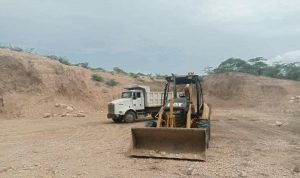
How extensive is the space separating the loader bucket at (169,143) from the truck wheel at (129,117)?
1293 cm

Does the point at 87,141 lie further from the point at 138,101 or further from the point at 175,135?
the point at 138,101

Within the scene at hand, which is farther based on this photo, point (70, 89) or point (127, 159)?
point (70, 89)

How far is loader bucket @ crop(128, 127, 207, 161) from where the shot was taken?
38.3 ft

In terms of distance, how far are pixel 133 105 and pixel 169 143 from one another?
1398cm

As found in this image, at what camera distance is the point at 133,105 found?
25.9 meters

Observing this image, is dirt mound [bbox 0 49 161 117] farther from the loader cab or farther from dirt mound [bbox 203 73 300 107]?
the loader cab

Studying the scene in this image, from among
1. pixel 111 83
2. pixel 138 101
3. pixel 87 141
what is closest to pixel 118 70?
pixel 111 83

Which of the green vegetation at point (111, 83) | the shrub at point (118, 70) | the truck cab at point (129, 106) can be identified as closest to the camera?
the truck cab at point (129, 106)

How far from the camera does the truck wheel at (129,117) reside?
25328 millimetres

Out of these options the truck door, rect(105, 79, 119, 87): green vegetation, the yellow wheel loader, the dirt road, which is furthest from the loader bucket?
rect(105, 79, 119, 87): green vegetation

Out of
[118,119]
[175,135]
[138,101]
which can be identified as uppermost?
[138,101]

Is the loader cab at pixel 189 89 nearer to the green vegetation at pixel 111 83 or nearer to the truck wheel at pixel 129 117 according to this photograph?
the truck wheel at pixel 129 117

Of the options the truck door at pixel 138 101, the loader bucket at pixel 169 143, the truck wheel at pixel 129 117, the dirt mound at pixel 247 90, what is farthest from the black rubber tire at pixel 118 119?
the dirt mound at pixel 247 90

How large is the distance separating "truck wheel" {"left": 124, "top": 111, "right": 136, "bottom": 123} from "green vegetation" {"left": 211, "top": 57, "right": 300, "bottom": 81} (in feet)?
105
